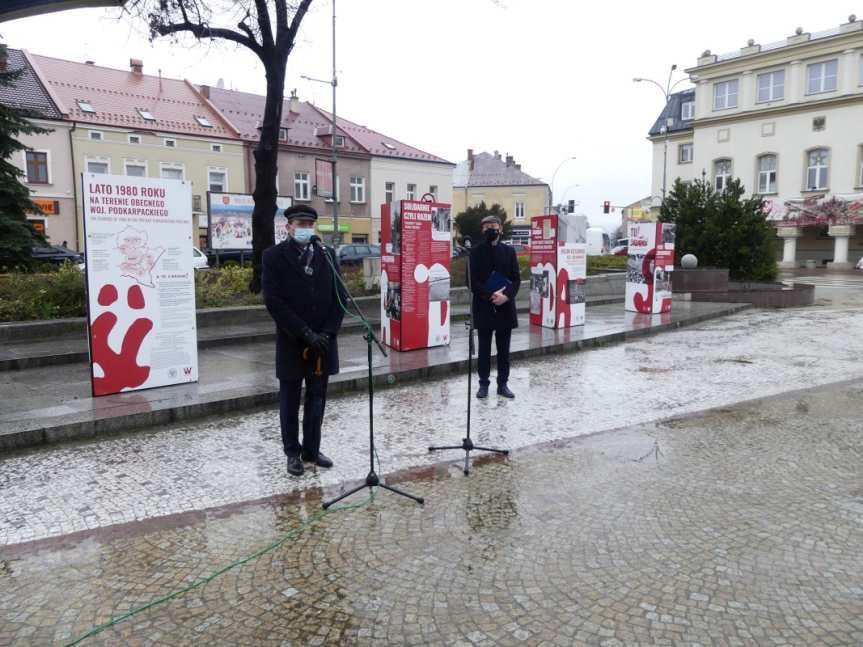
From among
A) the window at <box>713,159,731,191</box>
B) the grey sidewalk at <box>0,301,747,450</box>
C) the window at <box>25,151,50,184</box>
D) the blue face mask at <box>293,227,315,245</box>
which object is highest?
the window at <box>713,159,731,191</box>

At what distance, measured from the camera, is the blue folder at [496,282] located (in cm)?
768

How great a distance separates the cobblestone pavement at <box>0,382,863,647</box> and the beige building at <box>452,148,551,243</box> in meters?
74.4

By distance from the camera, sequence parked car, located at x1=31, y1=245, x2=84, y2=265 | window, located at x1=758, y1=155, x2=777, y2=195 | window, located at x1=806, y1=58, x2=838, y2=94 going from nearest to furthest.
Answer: parked car, located at x1=31, y1=245, x2=84, y2=265 < window, located at x1=806, y1=58, x2=838, y2=94 < window, located at x1=758, y1=155, x2=777, y2=195

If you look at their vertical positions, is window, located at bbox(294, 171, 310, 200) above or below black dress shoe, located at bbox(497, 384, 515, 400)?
above

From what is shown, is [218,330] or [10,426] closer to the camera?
[10,426]

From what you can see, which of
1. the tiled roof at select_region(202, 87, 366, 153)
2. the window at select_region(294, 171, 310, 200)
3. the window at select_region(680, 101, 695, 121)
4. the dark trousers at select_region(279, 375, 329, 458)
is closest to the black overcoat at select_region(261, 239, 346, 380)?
the dark trousers at select_region(279, 375, 329, 458)

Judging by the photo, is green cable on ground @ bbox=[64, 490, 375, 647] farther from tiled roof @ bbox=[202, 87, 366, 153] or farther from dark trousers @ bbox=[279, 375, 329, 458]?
tiled roof @ bbox=[202, 87, 366, 153]

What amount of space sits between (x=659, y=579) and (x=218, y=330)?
32.8 ft

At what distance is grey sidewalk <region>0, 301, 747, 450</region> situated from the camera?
20.5 ft

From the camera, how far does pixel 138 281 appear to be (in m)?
7.21

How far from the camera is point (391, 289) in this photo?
10.2m

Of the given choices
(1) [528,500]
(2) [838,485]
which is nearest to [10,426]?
(1) [528,500]

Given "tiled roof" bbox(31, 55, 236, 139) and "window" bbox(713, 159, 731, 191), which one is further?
"window" bbox(713, 159, 731, 191)

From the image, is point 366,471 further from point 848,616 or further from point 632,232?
point 632,232
